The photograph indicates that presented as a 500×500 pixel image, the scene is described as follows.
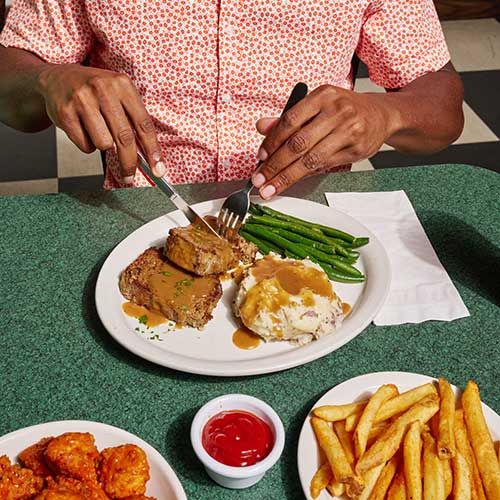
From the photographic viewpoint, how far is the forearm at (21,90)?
7.16 ft

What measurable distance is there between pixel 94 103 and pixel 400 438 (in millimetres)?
1247

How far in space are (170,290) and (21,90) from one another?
3.19 ft

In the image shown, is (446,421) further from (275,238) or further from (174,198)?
(174,198)

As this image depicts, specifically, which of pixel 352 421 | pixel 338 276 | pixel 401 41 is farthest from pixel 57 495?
pixel 401 41

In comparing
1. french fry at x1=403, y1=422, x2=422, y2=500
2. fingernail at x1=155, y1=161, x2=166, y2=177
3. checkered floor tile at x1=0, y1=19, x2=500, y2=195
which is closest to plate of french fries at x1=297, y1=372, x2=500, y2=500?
french fry at x1=403, y1=422, x2=422, y2=500

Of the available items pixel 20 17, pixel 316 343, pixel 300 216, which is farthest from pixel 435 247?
pixel 20 17

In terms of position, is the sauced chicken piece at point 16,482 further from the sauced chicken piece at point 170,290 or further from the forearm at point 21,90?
the forearm at point 21,90

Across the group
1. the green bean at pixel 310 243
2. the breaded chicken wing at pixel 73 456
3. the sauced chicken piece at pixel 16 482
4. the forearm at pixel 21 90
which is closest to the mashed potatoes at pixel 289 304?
the green bean at pixel 310 243

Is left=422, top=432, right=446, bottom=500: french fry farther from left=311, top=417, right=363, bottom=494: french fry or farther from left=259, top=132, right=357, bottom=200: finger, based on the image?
left=259, top=132, right=357, bottom=200: finger

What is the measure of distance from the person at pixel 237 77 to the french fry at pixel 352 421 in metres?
0.79

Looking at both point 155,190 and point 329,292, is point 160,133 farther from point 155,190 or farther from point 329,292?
point 329,292

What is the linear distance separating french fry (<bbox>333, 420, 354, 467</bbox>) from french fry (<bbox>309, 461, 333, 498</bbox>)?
48mm

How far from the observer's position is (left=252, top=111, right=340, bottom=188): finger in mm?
1921

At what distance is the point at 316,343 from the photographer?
1.66m
